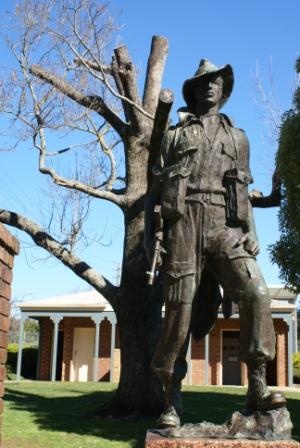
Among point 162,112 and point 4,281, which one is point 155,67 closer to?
point 162,112

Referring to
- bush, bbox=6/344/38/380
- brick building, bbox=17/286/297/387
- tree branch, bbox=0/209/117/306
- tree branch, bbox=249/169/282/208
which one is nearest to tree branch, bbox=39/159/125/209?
tree branch, bbox=0/209/117/306

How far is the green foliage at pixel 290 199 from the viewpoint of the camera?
430 inches

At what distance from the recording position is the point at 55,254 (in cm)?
1271

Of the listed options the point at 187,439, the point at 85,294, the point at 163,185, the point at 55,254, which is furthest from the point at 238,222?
the point at 85,294

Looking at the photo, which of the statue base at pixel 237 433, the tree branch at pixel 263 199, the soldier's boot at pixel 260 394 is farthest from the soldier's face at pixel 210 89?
the statue base at pixel 237 433

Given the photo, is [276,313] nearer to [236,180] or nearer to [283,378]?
[283,378]

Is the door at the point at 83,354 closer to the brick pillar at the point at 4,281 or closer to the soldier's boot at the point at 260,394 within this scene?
the brick pillar at the point at 4,281

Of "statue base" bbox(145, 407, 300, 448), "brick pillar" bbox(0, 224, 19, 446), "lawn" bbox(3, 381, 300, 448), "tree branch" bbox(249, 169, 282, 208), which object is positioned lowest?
"lawn" bbox(3, 381, 300, 448)

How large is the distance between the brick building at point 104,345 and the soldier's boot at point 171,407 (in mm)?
19501

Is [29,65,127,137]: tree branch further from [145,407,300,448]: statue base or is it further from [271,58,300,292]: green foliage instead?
[145,407,300,448]: statue base

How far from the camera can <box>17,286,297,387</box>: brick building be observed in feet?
79.2

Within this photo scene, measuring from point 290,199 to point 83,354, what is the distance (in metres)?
17.4

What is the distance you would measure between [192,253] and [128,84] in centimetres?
922

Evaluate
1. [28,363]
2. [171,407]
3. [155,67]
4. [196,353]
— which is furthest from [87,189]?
[28,363]
